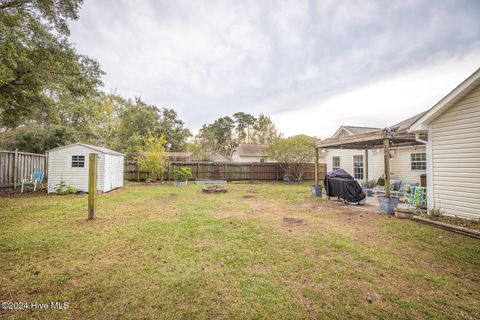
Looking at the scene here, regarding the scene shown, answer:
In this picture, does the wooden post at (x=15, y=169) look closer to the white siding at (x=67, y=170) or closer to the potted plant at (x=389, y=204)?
the white siding at (x=67, y=170)

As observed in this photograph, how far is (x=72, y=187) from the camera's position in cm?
959

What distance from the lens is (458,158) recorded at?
536cm

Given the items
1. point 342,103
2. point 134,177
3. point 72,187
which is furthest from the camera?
point 134,177

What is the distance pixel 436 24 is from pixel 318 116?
12118 millimetres

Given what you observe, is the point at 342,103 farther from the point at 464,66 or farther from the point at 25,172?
the point at 25,172

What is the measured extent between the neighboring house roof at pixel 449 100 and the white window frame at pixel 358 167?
7.03m

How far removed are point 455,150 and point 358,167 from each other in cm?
780

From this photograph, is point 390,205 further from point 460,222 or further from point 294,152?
point 294,152

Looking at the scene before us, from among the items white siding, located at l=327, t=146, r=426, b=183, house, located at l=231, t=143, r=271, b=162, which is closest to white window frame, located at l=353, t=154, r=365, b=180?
white siding, located at l=327, t=146, r=426, b=183

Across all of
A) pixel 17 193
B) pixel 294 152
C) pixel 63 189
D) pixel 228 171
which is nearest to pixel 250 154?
pixel 228 171

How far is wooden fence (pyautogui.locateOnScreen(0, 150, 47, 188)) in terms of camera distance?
908cm

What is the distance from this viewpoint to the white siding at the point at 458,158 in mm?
5027

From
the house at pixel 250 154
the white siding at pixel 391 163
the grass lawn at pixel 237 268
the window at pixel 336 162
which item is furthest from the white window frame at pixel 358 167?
the house at pixel 250 154

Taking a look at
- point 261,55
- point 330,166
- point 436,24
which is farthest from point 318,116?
point 436,24
